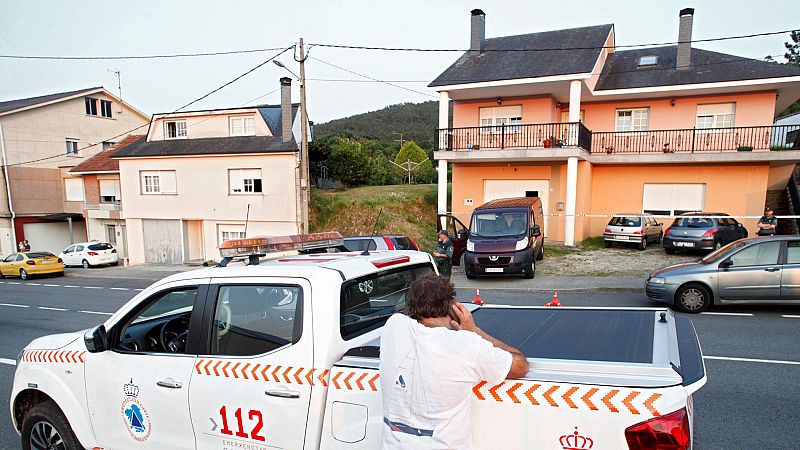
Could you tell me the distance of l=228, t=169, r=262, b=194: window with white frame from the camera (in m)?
22.6

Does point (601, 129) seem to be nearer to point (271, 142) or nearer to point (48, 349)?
point (271, 142)

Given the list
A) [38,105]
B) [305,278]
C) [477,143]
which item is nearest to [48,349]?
[305,278]

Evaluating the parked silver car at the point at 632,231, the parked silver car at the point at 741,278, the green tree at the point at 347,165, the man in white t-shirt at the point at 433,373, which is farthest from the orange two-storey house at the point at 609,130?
the man in white t-shirt at the point at 433,373

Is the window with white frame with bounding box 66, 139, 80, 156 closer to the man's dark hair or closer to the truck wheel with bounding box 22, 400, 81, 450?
the truck wheel with bounding box 22, 400, 81, 450

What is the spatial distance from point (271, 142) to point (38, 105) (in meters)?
19.9

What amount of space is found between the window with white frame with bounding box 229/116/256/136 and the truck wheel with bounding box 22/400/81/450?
71.5ft

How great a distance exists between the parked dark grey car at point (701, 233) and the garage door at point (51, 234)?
37707 millimetres

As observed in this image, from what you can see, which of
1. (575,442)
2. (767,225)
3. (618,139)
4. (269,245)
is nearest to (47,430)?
(269,245)

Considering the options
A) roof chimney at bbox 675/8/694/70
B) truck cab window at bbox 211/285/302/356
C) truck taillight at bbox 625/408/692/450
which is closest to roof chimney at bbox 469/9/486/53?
roof chimney at bbox 675/8/694/70

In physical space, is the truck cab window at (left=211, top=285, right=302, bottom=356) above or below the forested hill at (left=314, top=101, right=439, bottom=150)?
below

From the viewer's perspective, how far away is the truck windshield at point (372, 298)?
2.75 meters

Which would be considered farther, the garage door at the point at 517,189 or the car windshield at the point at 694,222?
the garage door at the point at 517,189

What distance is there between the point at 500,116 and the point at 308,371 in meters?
20.8

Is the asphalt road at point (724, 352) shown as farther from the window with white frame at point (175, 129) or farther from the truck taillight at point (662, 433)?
the window with white frame at point (175, 129)
